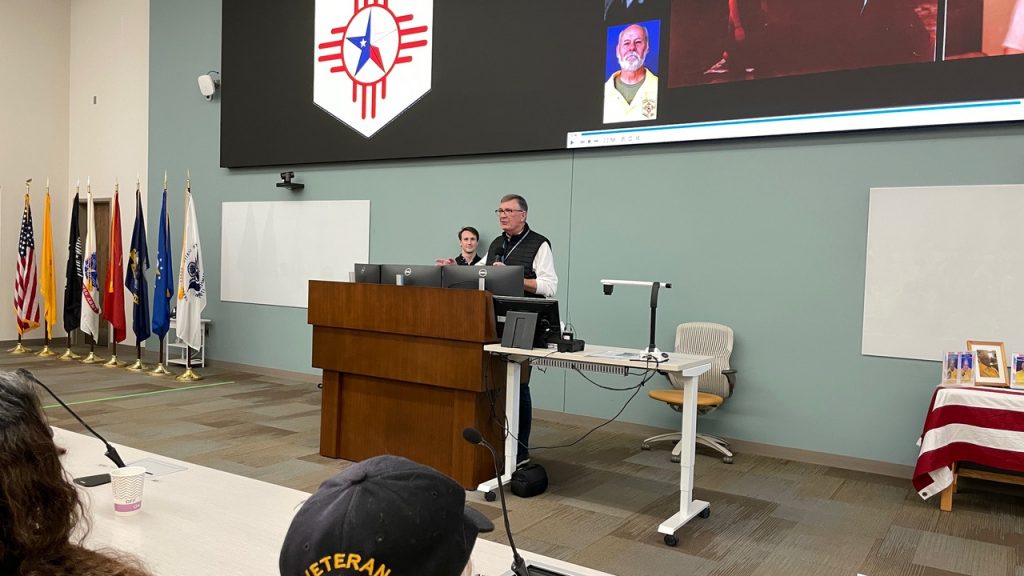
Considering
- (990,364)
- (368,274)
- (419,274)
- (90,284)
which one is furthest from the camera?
(90,284)

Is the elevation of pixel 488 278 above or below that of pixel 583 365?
above

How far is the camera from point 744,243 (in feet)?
17.0

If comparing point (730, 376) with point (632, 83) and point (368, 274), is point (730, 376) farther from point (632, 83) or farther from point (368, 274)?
point (368, 274)

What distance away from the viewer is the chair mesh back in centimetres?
496

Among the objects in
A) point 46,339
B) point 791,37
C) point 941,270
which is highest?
point 791,37

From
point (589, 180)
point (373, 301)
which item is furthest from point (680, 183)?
point (373, 301)

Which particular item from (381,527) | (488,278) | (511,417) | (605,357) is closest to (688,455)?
(605,357)

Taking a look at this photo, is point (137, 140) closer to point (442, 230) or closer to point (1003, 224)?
point (442, 230)

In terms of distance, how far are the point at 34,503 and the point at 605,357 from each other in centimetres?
295

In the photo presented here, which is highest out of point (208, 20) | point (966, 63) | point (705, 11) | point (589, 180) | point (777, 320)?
point (208, 20)

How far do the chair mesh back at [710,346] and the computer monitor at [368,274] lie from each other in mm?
2160

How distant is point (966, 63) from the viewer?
4363 mm

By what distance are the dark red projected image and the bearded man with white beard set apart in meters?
0.20

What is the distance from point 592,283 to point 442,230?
61.9 inches
